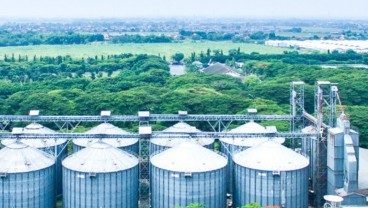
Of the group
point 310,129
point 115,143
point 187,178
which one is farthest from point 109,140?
point 310,129

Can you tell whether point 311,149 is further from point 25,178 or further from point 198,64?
point 198,64

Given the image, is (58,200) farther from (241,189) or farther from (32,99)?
(32,99)

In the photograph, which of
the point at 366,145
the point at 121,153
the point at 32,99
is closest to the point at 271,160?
the point at 121,153

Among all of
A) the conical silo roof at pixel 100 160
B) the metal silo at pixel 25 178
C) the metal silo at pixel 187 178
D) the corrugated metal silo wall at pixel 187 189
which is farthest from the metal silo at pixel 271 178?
the metal silo at pixel 25 178

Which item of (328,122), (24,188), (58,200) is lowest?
(58,200)

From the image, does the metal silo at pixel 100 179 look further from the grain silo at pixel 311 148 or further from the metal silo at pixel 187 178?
the grain silo at pixel 311 148

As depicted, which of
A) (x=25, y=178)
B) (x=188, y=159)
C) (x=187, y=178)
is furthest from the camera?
(x=188, y=159)

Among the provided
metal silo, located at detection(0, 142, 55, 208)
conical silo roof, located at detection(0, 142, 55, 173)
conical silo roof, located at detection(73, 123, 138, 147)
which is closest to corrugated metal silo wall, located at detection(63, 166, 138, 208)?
metal silo, located at detection(0, 142, 55, 208)
